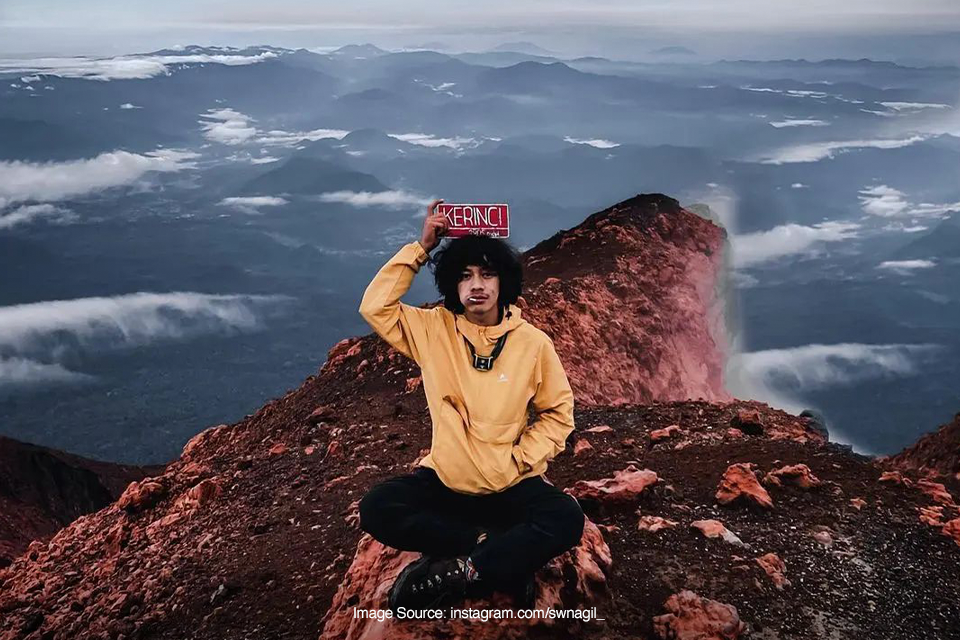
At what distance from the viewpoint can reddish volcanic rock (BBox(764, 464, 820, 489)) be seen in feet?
22.8

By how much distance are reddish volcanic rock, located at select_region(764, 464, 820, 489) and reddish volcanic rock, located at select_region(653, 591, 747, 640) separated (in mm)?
2181

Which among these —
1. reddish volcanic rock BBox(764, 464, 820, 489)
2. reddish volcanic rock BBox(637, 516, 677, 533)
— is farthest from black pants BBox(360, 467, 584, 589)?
reddish volcanic rock BBox(764, 464, 820, 489)

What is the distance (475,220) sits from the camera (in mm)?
5102

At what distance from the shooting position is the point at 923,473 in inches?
314

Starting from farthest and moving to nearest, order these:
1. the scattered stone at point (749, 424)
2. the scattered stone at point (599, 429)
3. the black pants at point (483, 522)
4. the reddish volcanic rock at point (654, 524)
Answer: the scattered stone at point (599, 429) < the scattered stone at point (749, 424) < the reddish volcanic rock at point (654, 524) < the black pants at point (483, 522)

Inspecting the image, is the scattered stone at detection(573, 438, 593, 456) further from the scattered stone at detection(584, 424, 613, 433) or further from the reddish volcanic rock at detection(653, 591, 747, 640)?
the reddish volcanic rock at detection(653, 591, 747, 640)

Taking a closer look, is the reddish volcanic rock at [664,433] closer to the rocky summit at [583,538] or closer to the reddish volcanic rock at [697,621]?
the rocky summit at [583,538]

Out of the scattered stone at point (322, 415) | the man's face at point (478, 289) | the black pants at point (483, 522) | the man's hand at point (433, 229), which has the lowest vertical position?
the scattered stone at point (322, 415)

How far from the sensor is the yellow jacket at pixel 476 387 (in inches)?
192

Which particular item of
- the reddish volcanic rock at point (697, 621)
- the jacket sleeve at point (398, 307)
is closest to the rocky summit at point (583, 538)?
the reddish volcanic rock at point (697, 621)

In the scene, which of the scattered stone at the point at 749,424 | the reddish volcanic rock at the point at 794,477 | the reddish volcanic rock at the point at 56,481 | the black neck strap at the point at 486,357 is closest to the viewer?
the black neck strap at the point at 486,357

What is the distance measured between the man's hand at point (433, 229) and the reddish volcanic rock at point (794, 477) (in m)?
3.99

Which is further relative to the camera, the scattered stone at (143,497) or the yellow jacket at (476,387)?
the scattered stone at (143,497)

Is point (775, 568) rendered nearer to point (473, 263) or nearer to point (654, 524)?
point (654, 524)
